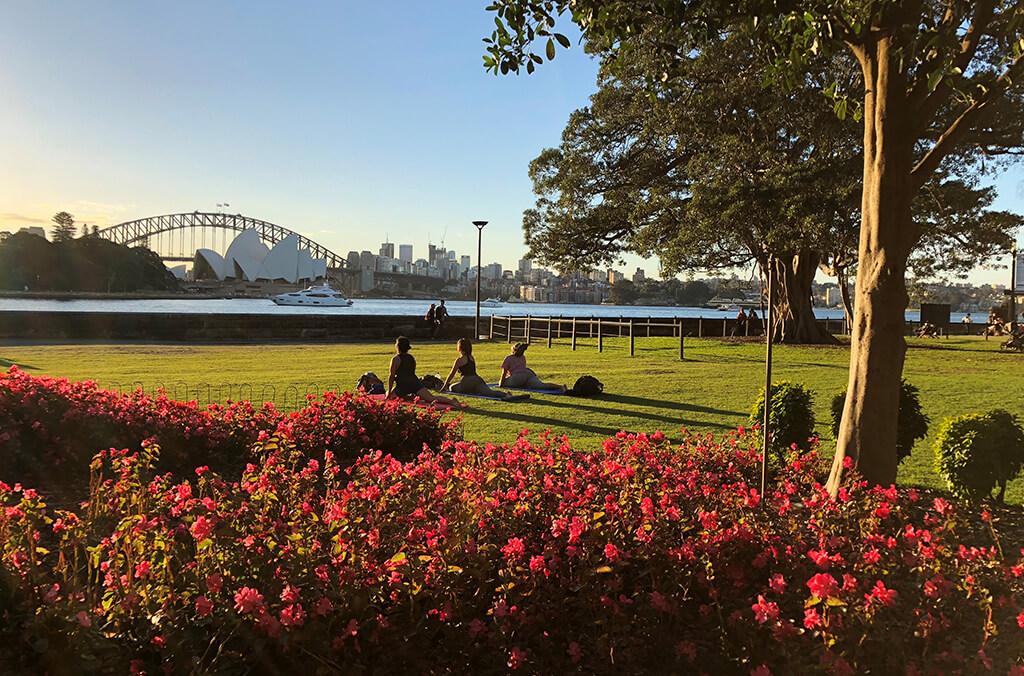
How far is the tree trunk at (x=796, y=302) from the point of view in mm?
28016

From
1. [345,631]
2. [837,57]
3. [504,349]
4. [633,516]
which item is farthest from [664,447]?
[504,349]

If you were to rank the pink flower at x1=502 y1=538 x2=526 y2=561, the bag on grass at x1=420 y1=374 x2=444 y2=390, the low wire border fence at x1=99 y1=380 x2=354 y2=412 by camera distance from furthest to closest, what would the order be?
the bag on grass at x1=420 y1=374 x2=444 y2=390 < the low wire border fence at x1=99 y1=380 x2=354 y2=412 < the pink flower at x1=502 y1=538 x2=526 y2=561

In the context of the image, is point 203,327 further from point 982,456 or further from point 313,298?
point 313,298

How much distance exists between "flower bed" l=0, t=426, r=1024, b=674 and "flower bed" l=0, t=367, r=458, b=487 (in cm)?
269

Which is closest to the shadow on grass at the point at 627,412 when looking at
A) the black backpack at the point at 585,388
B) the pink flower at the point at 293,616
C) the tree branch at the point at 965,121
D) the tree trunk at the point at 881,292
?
the black backpack at the point at 585,388

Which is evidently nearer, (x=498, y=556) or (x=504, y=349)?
(x=498, y=556)

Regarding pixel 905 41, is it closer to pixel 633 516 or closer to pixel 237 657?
pixel 633 516

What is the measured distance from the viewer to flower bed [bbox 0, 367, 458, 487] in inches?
240

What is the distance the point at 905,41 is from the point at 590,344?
21.4m

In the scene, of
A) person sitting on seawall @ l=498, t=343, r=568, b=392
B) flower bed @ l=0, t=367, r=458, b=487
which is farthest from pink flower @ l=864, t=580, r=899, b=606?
person sitting on seawall @ l=498, t=343, r=568, b=392

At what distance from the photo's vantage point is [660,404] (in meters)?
11.1

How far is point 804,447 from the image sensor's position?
6648mm

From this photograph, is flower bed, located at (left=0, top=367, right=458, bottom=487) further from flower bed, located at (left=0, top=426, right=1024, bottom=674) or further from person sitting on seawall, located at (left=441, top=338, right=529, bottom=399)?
person sitting on seawall, located at (left=441, top=338, right=529, bottom=399)

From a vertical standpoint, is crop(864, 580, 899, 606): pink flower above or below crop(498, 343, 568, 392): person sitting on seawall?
above
